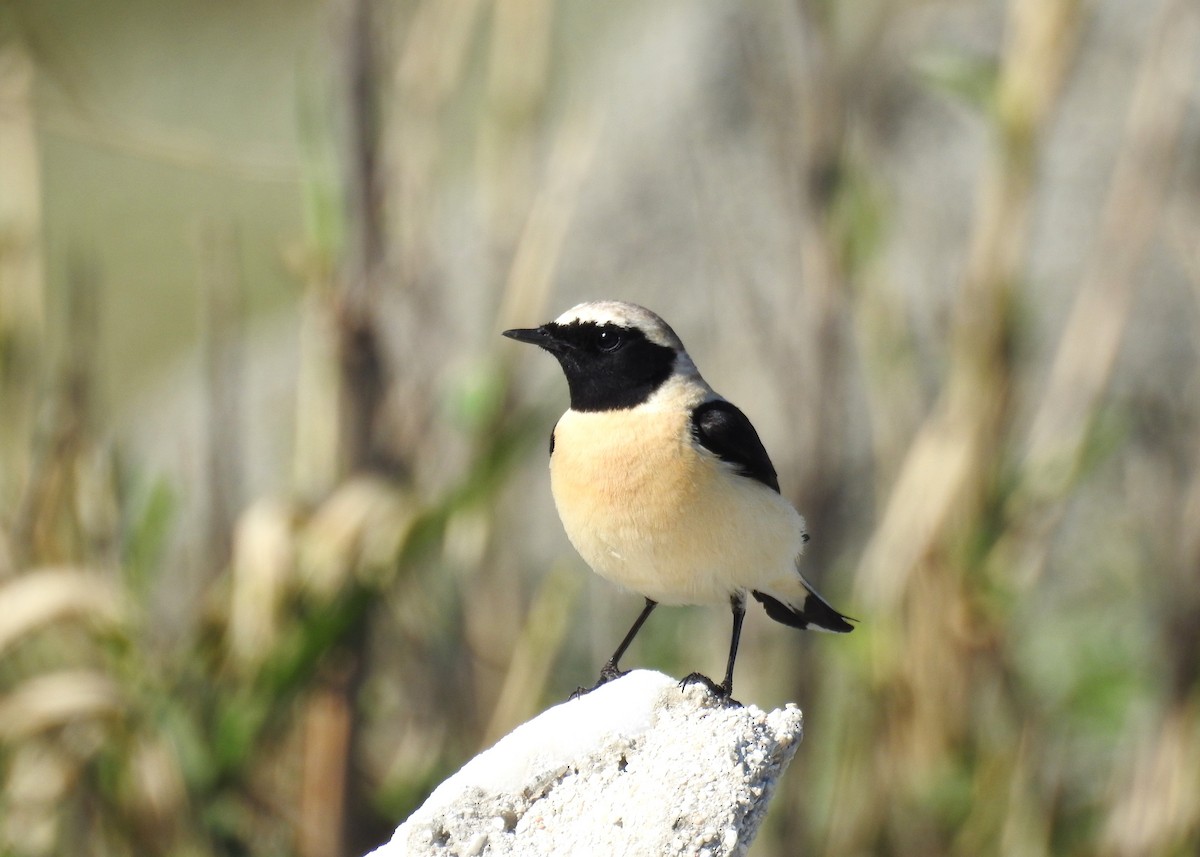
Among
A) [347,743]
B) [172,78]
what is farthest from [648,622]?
[172,78]

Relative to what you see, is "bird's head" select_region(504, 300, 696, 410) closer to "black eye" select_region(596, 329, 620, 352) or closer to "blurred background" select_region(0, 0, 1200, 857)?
"black eye" select_region(596, 329, 620, 352)

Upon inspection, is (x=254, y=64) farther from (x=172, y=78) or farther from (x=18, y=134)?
(x=18, y=134)

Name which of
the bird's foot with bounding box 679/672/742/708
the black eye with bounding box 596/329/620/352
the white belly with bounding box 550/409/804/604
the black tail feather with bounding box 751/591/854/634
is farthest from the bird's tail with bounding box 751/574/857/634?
the black eye with bounding box 596/329/620/352

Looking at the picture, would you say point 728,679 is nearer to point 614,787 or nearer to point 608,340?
point 614,787

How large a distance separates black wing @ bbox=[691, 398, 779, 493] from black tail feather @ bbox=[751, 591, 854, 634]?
227 mm

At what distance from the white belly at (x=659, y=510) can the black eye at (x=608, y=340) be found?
0.10 meters

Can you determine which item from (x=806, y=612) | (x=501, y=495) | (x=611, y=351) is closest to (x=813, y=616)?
(x=806, y=612)

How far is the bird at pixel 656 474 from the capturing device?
1.98m

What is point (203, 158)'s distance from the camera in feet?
9.76

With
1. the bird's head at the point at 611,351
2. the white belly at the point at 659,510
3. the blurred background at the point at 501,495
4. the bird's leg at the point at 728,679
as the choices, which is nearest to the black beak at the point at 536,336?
the bird's head at the point at 611,351

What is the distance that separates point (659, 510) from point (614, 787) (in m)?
0.42

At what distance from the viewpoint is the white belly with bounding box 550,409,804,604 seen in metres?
1.97

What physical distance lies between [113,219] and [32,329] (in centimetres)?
518

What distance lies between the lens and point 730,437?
6.82 ft
